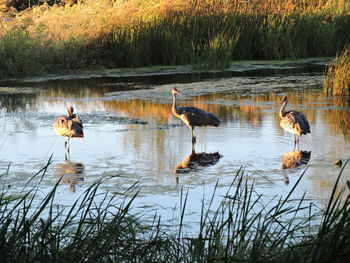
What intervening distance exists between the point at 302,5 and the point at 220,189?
16.3 m

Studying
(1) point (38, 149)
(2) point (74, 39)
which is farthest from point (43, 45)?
(1) point (38, 149)

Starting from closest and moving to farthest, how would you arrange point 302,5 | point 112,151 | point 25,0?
point 112,151 → point 302,5 → point 25,0

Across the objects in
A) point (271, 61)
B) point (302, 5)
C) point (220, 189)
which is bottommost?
point (220, 189)

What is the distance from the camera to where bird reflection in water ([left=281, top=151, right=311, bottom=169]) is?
25.6 feet

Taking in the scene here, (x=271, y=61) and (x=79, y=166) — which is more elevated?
(x=271, y=61)

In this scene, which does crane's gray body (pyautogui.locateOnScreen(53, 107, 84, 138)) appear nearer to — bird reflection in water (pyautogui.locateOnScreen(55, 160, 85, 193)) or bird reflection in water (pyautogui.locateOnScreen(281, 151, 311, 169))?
bird reflection in water (pyautogui.locateOnScreen(55, 160, 85, 193))

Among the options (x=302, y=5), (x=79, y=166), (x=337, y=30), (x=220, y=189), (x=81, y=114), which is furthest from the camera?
(x=302, y=5)

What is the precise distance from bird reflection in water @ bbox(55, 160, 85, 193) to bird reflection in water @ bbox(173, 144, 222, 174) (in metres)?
1.04

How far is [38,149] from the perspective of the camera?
9.05 m

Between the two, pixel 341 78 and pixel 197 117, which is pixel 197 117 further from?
pixel 341 78

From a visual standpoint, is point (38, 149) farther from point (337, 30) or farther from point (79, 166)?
point (337, 30)

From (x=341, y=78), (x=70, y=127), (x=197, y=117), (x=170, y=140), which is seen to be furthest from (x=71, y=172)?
(x=341, y=78)

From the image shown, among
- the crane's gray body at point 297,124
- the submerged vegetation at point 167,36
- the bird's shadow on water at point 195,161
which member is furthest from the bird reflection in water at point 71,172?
the submerged vegetation at point 167,36

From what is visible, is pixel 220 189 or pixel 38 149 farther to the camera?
pixel 38 149
